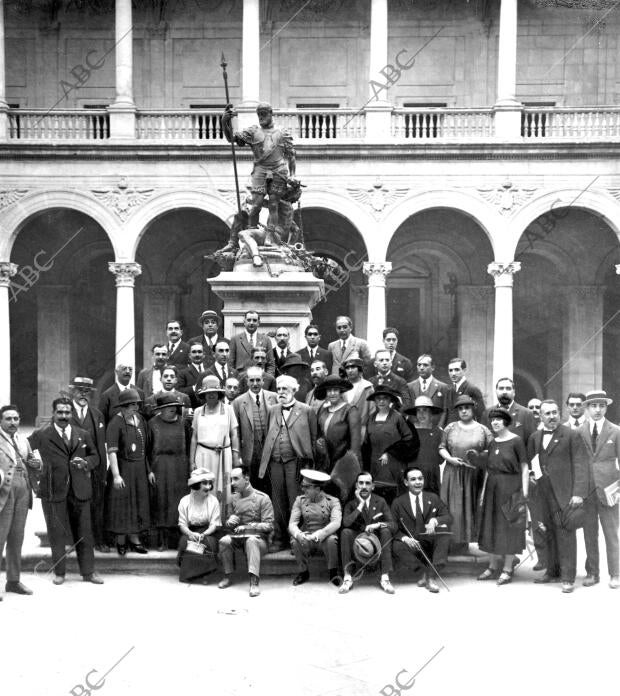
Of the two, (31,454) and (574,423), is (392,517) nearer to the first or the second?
(574,423)

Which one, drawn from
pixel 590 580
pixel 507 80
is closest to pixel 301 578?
pixel 590 580

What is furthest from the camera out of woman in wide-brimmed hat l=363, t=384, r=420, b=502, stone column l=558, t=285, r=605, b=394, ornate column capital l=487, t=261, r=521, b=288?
stone column l=558, t=285, r=605, b=394

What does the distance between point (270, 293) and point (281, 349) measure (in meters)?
0.93

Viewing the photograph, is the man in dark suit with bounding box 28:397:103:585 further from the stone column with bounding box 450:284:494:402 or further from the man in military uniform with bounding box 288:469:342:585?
the stone column with bounding box 450:284:494:402

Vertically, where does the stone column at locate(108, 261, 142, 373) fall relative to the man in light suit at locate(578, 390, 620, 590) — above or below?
above

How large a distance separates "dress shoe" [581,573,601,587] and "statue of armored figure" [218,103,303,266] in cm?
504

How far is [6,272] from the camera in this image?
23641 millimetres

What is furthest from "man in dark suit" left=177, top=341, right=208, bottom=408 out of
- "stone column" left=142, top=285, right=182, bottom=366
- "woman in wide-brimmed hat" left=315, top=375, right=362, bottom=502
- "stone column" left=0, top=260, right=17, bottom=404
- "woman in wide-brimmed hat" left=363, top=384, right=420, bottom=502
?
"stone column" left=142, top=285, right=182, bottom=366

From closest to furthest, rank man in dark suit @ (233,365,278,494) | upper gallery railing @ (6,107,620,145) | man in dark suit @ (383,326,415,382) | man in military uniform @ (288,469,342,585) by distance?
man in military uniform @ (288,469,342,585) → man in dark suit @ (233,365,278,494) → man in dark suit @ (383,326,415,382) → upper gallery railing @ (6,107,620,145)

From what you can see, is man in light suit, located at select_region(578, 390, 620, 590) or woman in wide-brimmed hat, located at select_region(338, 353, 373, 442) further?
woman in wide-brimmed hat, located at select_region(338, 353, 373, 442)

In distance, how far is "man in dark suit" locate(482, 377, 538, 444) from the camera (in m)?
8.79

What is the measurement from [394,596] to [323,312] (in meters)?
19.5

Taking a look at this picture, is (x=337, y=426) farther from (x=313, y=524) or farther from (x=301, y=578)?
(x=301, y=578)

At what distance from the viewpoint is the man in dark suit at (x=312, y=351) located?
10.1m
